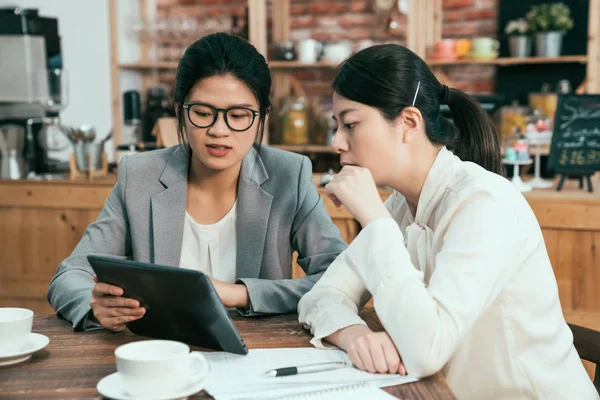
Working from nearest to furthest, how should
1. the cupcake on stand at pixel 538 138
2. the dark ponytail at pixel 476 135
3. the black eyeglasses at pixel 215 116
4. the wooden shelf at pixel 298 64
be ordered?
the dark ponytail at pixel 476 135 → the black eyeglasses at pixel 215 116 → the cupcake on stand at pixel 538 138 → the wooden shelf at pixel 298 64

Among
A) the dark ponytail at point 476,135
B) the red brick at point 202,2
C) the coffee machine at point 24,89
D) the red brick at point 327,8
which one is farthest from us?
the red brick at point 202,2

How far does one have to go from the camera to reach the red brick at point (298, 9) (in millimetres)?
4500

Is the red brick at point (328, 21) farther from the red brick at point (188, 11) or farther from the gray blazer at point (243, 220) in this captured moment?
the gray blazer at point (243, 220)

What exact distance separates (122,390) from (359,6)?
12.2 ft

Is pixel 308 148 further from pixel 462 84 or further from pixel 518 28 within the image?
pixel 518 28

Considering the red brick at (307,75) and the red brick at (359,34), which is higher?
the red brick at (359,34)

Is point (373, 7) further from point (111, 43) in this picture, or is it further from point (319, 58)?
point (111, 43)

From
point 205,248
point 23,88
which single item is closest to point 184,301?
point 205,248

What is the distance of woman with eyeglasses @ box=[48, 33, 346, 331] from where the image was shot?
175 cm

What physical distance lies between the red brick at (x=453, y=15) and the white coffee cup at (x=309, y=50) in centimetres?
75

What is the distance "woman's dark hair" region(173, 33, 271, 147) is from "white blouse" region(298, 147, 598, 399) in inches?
20.5

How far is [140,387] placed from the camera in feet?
3.26

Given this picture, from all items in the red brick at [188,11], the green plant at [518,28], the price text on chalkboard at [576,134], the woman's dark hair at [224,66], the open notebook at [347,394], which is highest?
the red brick at [188,11]

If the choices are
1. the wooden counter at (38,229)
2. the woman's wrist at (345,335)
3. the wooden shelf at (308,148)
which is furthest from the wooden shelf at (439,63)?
the woman's wrist at (345,335)
